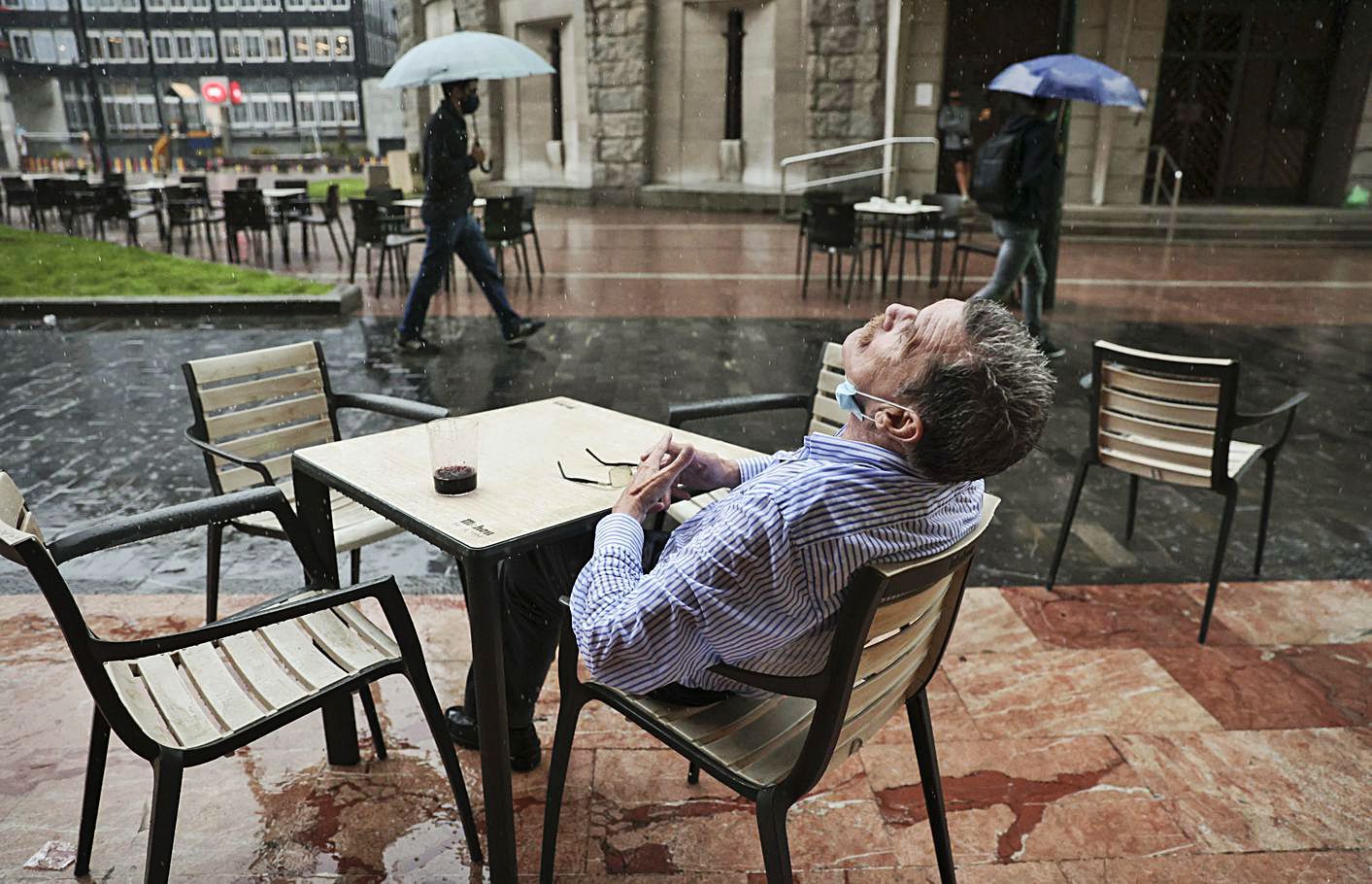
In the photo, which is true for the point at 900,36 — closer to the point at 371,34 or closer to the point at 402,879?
the point at 371,34

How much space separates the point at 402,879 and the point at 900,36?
15.6 m

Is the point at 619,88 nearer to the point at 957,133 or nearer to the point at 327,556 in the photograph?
the point at 957,133

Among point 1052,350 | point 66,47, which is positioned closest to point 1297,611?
point 1052,350

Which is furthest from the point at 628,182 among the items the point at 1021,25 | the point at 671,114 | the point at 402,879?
the point at 402,879

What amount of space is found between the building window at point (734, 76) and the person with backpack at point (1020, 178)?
38.0 ft

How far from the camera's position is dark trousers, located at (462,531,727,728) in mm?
2139

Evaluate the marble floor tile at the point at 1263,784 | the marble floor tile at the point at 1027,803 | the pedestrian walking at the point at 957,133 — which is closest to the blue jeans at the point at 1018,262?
the marble floor tile at the point at 1263,784

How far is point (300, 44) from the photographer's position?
2061 centimetres

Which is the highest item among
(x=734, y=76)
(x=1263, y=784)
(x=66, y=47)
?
(x=66, y=47)

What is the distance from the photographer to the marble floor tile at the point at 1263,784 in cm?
217

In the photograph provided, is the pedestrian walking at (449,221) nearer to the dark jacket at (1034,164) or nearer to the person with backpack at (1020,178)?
the person with backpack at (1020,178)

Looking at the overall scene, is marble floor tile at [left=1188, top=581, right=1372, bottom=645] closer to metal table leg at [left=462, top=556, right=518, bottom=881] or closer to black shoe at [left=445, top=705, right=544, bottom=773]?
black shoe at [left=445, top=705, right=544, bottom=773]

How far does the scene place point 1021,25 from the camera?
15.2 metres

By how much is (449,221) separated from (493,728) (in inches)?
222
